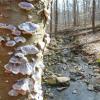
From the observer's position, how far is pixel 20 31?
0.89 m

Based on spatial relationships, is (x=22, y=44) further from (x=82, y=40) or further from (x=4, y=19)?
(x=82, y=40)

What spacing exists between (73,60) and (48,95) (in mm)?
3460

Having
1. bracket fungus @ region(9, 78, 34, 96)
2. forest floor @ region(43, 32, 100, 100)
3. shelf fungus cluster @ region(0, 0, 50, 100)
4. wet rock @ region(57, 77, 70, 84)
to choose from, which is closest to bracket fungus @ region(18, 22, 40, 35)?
shelf fungus cluster @ region(0, 0, 50, 100)

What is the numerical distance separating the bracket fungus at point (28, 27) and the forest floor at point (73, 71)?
600 cm

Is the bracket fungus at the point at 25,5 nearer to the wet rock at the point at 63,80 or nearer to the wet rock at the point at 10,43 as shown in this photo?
the wet rock at the point at 10,43

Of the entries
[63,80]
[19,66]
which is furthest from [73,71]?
[19,66]

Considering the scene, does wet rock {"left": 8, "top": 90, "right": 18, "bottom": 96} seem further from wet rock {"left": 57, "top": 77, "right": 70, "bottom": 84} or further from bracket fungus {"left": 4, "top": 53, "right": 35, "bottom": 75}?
wet rock {"left": 57, "top": 77, "right": 70, "bottom": 84}

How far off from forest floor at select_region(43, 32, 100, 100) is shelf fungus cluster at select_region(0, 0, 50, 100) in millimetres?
5944

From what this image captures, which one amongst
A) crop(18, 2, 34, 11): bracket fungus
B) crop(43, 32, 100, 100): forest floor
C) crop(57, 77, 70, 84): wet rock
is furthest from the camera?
crop(57, 77, 70, 84): wet rock

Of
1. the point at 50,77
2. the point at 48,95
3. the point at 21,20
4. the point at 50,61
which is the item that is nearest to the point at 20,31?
the point at 21,20

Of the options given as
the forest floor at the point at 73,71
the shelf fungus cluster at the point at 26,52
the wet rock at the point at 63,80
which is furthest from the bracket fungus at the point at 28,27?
the wet rock at the point at 63,80

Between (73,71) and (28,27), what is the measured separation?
8.25m

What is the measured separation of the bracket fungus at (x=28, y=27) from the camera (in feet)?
2.84

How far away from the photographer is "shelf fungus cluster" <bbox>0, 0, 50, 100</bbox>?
2.85 ft
